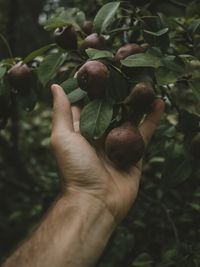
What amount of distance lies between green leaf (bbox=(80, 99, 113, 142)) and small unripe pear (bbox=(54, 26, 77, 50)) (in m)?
0.32

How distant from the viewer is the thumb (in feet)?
3.74

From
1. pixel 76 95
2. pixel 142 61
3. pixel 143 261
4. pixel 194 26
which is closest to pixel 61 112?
pixel 76 95

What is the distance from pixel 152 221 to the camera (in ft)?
6.89

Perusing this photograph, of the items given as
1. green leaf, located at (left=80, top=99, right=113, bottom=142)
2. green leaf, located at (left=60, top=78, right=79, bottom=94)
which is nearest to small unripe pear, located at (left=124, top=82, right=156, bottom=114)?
green leaf, located at (left=80, top=99, right=113, bottom=142)

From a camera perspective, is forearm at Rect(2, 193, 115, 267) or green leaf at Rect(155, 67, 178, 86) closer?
green leaf at Rect(155, 67, 178, 86)

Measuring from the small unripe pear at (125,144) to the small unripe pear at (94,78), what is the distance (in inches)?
6.4

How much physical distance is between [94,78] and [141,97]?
0.20 metres

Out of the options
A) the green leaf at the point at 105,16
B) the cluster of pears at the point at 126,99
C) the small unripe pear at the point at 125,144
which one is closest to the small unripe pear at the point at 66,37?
the cluster of pears at the point at 126,99

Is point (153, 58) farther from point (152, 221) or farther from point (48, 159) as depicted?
point (48, 159)

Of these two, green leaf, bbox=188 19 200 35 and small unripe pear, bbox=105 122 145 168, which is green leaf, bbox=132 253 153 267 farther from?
green leaf, bbox=188 19 200 35

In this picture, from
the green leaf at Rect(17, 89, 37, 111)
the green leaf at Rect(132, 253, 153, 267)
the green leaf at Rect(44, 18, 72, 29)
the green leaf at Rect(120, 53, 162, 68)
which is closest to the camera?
the green leaf at Rect(120, 53, 162, 68)

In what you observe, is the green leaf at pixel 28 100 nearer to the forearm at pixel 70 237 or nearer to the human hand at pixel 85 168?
the human hand at pixel 85 168

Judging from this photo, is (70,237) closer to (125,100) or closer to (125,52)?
(125,100)

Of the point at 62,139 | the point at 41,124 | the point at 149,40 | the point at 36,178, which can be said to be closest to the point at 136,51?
the point at 149,40
